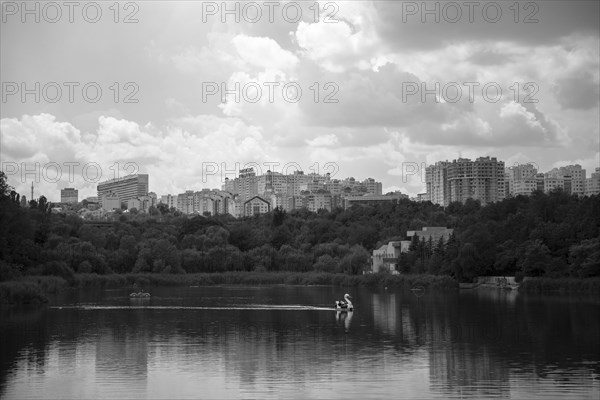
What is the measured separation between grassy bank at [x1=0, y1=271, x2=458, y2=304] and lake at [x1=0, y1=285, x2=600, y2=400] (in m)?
24.5

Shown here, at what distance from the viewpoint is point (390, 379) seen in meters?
26.8

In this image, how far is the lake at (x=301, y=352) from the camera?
25.3 meters

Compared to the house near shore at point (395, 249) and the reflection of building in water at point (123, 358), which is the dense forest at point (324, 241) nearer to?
the house near shore at point (395, 249)

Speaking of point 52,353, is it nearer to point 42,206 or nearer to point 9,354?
point 9,354

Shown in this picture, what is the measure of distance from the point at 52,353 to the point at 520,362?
1637 cm

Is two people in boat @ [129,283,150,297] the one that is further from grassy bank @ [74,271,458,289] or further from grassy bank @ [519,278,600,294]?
grassy bank @ [519,278,600,294]

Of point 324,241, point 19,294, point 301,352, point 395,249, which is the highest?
point 324,241

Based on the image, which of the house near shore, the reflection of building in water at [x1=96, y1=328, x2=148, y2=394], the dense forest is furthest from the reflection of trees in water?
the house near shore

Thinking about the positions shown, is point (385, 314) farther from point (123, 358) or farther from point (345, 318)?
point (123, 358)

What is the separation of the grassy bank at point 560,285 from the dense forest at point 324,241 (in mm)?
1273

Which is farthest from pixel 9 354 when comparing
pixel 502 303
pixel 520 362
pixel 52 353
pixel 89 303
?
pixel 502 303

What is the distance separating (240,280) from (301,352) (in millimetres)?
→ 70563

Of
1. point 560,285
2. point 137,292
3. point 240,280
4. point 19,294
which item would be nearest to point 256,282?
point 240,280

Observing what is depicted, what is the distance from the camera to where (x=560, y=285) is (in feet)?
252
